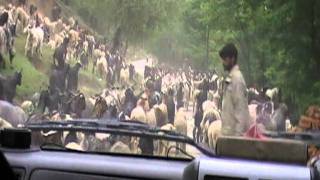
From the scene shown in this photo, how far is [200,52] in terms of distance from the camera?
21.1 feet

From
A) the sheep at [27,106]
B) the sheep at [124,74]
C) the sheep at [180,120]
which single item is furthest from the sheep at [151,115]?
the sheep at [27,106]

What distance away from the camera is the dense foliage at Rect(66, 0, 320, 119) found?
20.3 ft

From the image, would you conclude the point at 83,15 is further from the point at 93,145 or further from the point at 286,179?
the point at 286,179

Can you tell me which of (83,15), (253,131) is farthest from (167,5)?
(253,131)

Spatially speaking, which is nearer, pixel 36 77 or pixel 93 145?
pixel 93 145

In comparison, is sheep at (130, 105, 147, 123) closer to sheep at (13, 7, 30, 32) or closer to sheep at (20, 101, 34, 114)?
sheep at (20, 101, 34, 114)

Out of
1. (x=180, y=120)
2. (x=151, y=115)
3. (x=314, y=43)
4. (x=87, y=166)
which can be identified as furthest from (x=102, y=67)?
(x=87, y=166)

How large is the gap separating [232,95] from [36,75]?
2.00m

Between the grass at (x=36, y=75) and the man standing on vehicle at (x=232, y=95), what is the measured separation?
1.27 meters

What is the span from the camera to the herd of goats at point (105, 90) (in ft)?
20.4

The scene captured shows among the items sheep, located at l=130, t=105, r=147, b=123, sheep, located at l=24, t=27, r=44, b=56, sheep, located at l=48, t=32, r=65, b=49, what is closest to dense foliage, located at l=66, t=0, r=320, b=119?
sheep, located at l=130, t=105, r=147, b=123

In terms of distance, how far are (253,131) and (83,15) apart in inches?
89.0

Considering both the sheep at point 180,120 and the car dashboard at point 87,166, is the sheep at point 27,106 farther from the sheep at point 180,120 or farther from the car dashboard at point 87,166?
the car dashboard at point 87,166

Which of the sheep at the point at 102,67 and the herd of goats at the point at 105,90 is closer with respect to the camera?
the herd of goats at the point at 105,90
